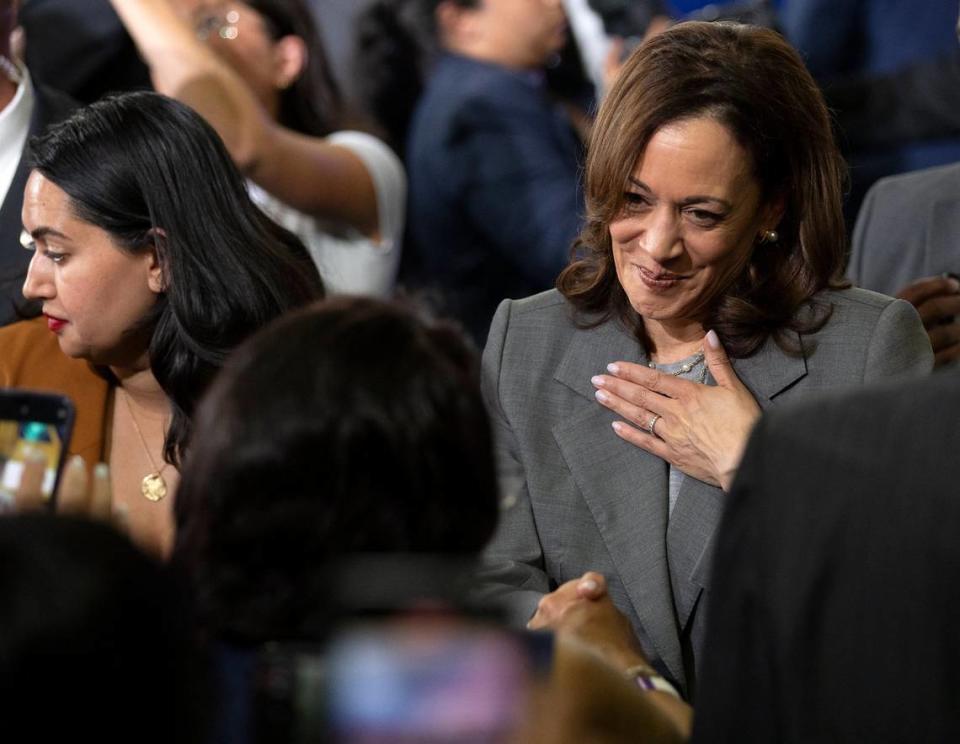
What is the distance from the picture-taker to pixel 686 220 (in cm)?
199

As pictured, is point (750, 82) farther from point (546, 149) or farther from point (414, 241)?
point (414, 241)

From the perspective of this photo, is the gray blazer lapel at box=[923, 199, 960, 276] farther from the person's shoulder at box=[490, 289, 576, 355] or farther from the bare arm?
the bare arm

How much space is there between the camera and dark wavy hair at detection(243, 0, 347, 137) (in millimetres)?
3449

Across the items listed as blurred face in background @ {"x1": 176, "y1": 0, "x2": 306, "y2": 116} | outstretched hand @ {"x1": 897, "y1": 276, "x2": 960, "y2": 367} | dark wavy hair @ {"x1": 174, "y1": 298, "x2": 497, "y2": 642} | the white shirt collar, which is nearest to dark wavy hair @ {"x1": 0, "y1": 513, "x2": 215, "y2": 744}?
dark wavy hair @ {"x1": 174, "y1": 298, "x2": 497, "y2": 642}

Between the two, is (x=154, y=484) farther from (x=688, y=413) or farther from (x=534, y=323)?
(x=688, y=413)

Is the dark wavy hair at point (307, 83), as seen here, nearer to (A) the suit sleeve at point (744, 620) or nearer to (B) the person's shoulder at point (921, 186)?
(B) the person's shoulder at point (921, 186)

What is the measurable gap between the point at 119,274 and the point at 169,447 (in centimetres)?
27

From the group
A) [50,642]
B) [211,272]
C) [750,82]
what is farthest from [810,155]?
[50,642]

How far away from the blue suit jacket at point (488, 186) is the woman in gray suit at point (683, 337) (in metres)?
1.41

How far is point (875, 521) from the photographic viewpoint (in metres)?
1.11

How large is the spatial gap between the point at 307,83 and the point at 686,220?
173 cm

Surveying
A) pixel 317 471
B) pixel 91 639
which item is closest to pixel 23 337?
pixel 317 471

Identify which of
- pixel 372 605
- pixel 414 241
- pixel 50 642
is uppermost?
pixel 50 642

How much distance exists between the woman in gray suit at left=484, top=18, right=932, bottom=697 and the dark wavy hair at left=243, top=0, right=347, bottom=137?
156 centimetres
